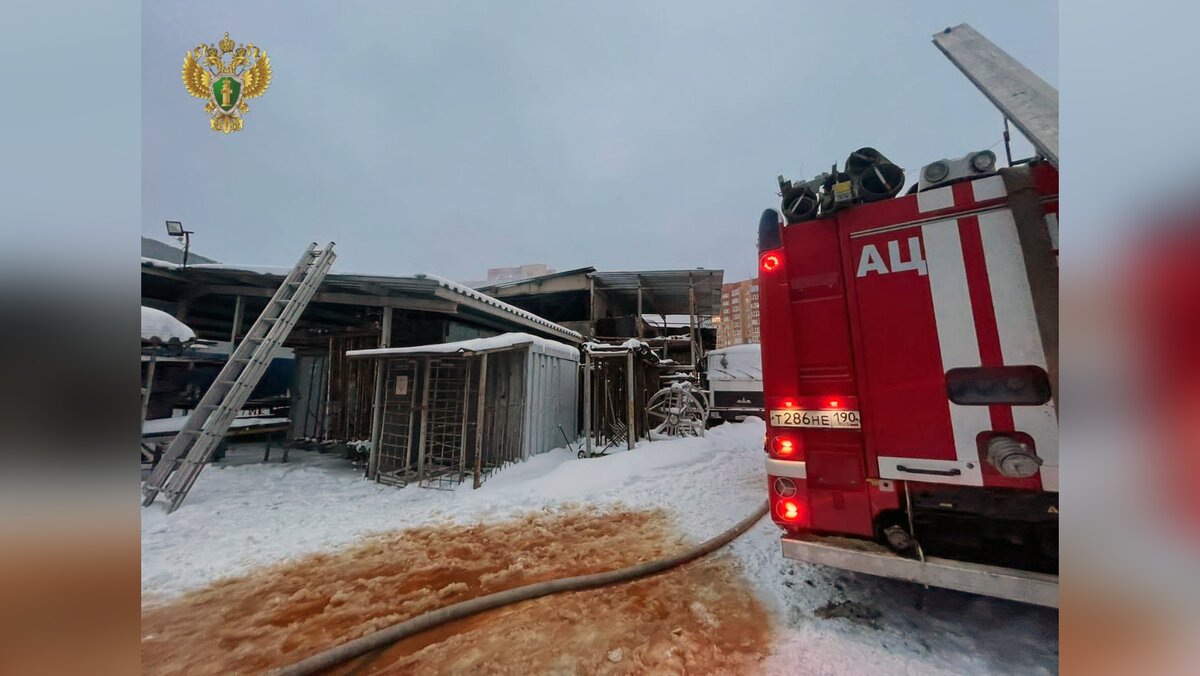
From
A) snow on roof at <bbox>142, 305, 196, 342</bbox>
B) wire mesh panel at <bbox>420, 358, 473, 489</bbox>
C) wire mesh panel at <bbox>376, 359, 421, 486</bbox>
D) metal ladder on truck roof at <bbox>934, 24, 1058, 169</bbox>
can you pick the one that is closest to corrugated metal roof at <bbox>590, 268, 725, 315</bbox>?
wire mesh panel at <bbox>420, 358, 473, 489</bbox>

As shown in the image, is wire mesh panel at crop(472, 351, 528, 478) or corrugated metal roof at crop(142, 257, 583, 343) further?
corrugated metal roof at crop(142, 257, 583, 343)

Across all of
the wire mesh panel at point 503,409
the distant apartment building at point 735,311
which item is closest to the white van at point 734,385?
the wire mesh panel at point 503,409

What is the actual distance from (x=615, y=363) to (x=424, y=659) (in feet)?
27.5

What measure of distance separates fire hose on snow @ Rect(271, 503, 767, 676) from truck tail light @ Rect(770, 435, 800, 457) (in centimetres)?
150

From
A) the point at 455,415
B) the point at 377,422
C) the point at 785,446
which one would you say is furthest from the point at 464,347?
the point at 785,446

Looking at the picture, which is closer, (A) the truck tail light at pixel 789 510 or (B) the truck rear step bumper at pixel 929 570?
(B) the truck rear step bumper at pixel 929 570

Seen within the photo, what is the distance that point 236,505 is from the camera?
5.37 metres

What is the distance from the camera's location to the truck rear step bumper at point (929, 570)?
1.92m

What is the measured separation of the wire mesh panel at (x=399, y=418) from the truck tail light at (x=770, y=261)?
5.90 meters

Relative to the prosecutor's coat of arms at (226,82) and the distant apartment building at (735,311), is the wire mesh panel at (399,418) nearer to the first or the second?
the prosecutor's coat of arms at (226,82)

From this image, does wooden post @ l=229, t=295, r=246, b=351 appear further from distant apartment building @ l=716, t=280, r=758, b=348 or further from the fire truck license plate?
distant apartment building @ l=716, t=280, r=758, b=348

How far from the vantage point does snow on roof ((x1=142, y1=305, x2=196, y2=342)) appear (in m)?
4.61

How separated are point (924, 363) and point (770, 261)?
1.04 m
